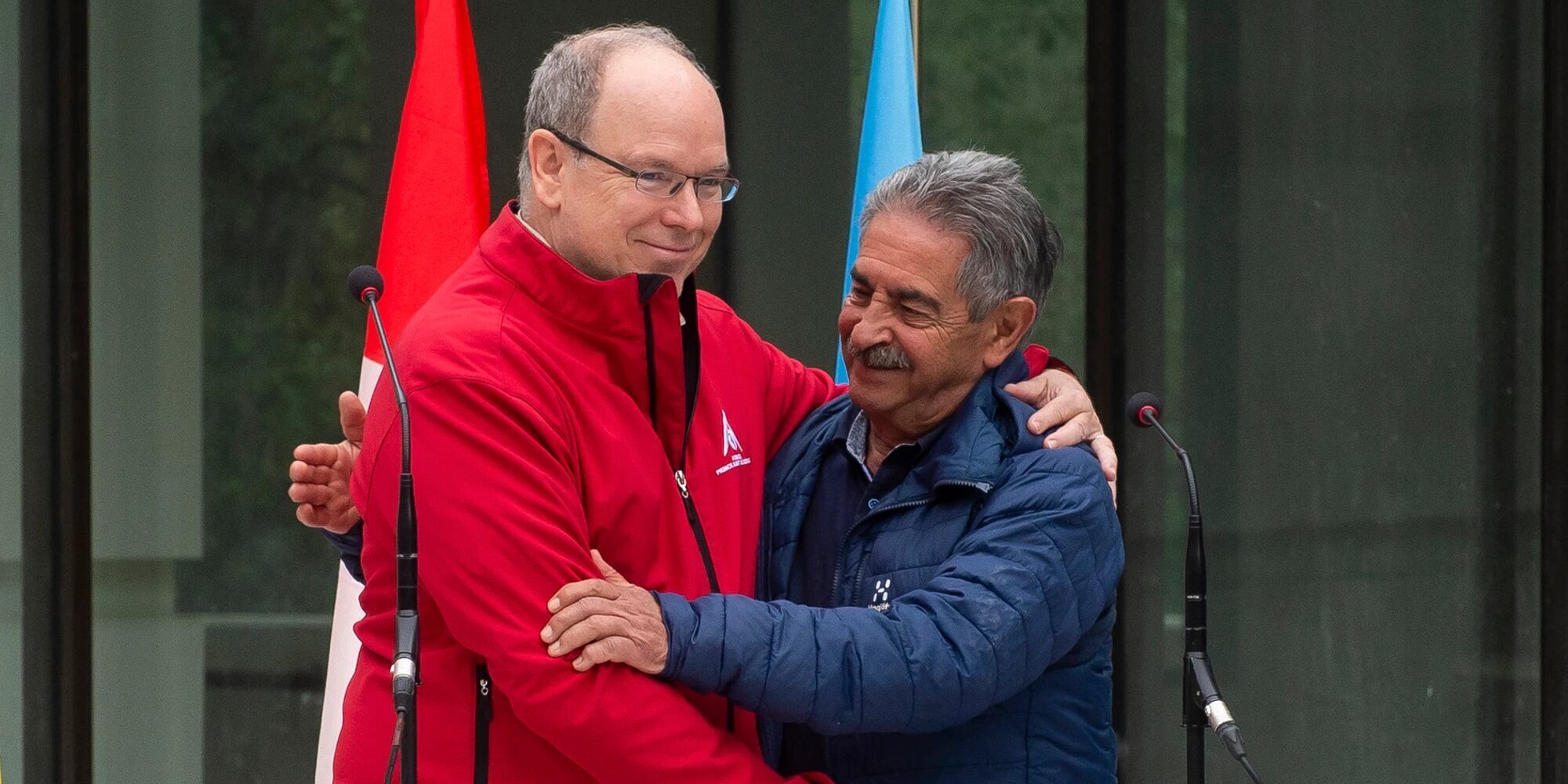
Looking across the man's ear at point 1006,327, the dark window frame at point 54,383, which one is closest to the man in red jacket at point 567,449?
the man's ear at point 1006,327

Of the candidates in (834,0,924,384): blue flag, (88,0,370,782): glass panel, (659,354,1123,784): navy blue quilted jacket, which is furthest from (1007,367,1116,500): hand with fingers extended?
(88,0,370,782): glass panel

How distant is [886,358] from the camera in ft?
7.14

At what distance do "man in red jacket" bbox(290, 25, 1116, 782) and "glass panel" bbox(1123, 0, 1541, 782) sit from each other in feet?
9.09

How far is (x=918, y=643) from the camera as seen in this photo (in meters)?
1.91

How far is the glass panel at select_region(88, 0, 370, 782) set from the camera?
4617 mm

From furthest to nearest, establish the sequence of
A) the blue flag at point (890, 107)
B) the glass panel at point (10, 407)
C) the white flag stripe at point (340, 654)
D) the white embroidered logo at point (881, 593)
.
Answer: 1. the glass panel at point (10, 407)
2. the blue flag at point (890, 107)
3. the white flag stripe at point (340, 654)
4. the white embroidered logo at point (881, 593)

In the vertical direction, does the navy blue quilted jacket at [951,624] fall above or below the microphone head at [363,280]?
below

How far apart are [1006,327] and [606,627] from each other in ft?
2.34

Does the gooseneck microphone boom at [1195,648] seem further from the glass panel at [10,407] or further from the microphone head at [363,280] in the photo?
the glass panel at [10,407]

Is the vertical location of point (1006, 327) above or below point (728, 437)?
above

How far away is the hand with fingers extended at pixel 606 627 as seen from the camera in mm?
1782

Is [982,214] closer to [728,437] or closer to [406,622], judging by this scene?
[728,437]

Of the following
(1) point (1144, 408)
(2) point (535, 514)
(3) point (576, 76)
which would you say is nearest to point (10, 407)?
(3) point (576, 76)

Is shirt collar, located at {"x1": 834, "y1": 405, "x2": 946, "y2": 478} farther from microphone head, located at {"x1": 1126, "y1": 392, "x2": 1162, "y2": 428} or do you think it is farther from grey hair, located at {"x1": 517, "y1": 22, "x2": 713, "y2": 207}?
grey hair, located at {"x1": 517, "y1": 22, "x2": 713, "y2": 207}
